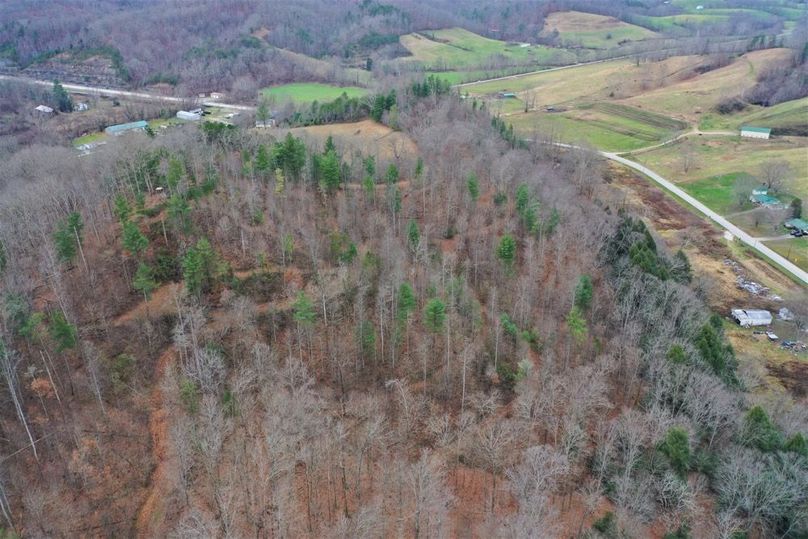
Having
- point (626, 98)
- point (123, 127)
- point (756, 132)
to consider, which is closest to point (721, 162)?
point (756, 132)

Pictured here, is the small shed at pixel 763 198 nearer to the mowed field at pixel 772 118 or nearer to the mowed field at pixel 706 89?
the mowed field at pixel 772 118

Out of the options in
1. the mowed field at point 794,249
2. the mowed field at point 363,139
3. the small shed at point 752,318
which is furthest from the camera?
the mowed field at point 363,139

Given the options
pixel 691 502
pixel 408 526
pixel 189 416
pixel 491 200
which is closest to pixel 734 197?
pixel 491 200

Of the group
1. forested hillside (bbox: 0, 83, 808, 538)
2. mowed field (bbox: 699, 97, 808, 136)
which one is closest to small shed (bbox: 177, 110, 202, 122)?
forested hillside (bbox: 0, 83, 808, 538)

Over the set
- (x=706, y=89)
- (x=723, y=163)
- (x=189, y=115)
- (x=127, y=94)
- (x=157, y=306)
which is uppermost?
(x=127, y=94)

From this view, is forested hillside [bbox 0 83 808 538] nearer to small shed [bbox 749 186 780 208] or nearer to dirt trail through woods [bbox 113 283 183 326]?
dirt trail through woods [bbox 113 283 183 326]

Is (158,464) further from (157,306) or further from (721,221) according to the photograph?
(721,221)

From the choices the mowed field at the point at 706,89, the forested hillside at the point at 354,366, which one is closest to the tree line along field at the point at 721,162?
the mowed field at the point at 706,89

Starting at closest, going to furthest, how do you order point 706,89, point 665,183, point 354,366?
1. point 354,366
2. point 665,183
3. point 706,89
